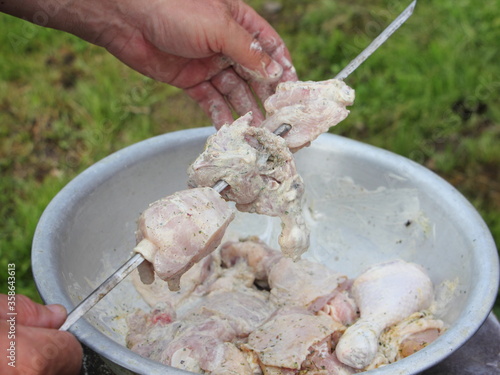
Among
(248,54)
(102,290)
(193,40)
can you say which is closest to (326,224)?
(248,54)

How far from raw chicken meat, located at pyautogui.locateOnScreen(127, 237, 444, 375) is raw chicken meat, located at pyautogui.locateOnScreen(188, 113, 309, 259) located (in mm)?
235

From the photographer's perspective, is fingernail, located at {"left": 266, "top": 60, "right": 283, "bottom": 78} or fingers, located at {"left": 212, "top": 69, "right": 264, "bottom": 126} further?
fingers, located at {"left": 212, "top": 69, "right": 264, "bottom": 126}

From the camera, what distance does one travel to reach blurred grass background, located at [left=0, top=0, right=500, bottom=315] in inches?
131

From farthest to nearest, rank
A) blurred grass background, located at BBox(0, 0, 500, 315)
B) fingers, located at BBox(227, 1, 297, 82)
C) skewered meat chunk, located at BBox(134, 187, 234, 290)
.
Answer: blurred grass background, located at BBox(0, 0, 500, 315) → fingers, located at BBox(227, 1, 297, 82) → skewered meat chunk, located at BBox(134, 187, 234, 290)

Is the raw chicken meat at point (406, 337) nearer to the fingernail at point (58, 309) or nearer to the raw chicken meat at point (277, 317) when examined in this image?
the raw chicken meat at point (277, 317)

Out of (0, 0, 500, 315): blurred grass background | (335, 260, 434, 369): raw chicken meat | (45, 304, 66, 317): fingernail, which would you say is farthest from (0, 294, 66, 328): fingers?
(0, 0, 500, 315): blurred grass background

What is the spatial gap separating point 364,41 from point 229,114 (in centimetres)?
202

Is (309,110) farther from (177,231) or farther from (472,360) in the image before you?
(472,360)

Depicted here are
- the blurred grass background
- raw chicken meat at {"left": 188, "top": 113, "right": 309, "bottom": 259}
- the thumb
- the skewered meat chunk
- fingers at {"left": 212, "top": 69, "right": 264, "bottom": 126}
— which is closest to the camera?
the skewered meat chunk

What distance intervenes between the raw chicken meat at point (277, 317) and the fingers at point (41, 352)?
396 millimetres

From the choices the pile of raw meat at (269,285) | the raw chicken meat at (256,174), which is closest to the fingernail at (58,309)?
the pile of raw meat at (269,285)

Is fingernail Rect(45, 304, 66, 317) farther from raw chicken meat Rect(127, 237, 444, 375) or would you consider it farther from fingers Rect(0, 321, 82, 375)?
raw chicken meat Rect(127, 237, 444, 375)

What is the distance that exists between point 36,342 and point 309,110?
1.04 metres

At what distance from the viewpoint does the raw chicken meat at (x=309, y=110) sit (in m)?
1.84
